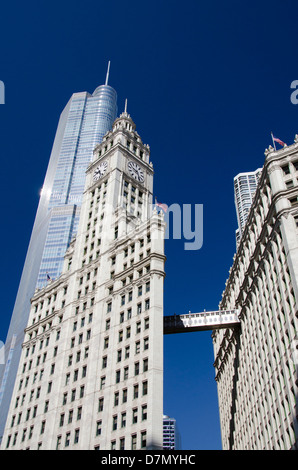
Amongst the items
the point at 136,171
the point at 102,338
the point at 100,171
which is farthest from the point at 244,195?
the point at 102,338

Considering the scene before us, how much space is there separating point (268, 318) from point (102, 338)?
25.0 metres

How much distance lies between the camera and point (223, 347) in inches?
3752

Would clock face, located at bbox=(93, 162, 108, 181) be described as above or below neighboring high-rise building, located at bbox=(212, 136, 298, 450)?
above

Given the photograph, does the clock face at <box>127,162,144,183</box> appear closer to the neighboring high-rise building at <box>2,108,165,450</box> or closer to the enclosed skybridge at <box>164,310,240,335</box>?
the neighboring high-rise building at <box>2,108,165,450</box>

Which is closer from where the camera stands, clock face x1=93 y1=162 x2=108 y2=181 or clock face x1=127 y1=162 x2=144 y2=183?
clock face x1=127 y1=162 x2=144 y2=183

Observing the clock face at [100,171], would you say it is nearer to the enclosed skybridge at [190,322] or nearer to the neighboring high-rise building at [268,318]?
the neighboring high-rise building at [268,318]

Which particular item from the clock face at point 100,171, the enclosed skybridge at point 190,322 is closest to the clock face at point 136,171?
the clock face at point 100,171

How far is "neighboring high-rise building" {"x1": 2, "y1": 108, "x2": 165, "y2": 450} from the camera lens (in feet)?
197

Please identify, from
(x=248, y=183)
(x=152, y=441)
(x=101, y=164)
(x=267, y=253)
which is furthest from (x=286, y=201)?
(x=248, y=183)

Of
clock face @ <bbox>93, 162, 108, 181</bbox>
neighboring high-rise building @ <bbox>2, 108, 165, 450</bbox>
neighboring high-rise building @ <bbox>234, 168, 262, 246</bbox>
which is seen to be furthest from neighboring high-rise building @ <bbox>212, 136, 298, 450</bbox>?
neighboring high-rise building @ <bbox>234, 168, 262, 246</bbox>

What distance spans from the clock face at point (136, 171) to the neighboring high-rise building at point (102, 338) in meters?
0.33

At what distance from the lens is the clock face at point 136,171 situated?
10244 cm

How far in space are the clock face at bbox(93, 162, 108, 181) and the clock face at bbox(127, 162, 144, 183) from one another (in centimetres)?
554

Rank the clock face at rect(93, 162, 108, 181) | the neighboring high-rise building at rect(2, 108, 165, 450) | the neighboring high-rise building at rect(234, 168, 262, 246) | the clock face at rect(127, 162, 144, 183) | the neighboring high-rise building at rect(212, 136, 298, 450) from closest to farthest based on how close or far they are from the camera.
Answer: the neighboring high-rise building at rect(212, 136, 298, 450), the neighboring high-rise building at rect(2, 108, 165, 450), the clock face at rect(127, 162, 144, 183), the clock face at rect(93, 162, 108, 181), the neighboring high-rise building at rect(234, 168, 262, 246)
